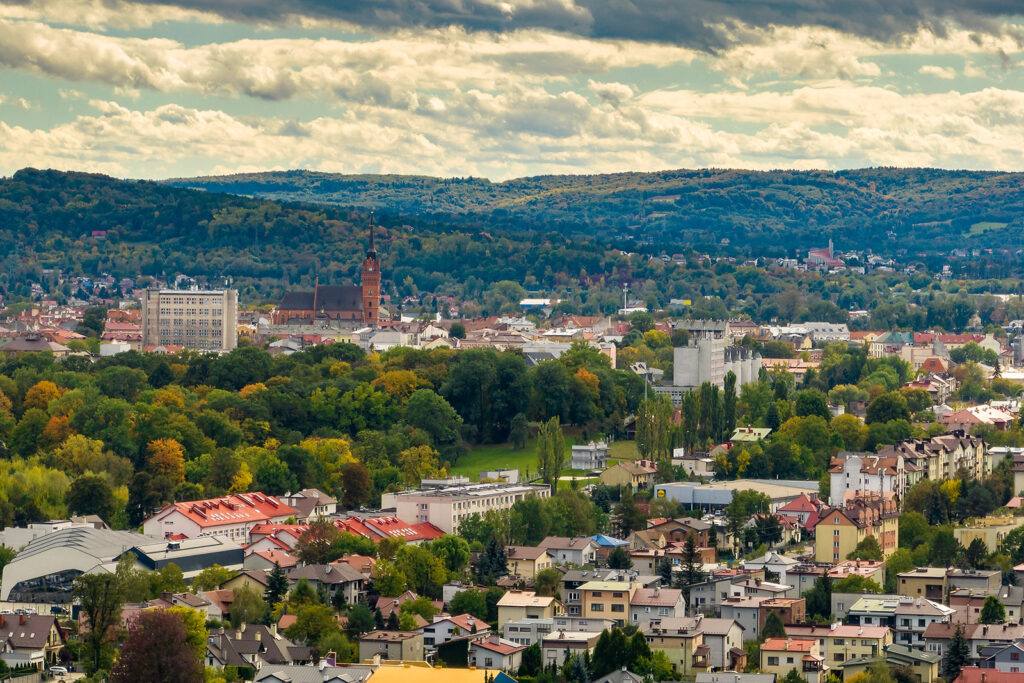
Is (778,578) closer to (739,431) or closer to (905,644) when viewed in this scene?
(905,644)

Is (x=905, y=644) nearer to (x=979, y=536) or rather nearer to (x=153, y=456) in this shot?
(x=979, y=536)

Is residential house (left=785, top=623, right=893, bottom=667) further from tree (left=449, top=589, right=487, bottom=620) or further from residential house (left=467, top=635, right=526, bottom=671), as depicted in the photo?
tree (left=449, top=589, right=487, bottom=620)

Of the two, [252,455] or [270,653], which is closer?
[270,653]

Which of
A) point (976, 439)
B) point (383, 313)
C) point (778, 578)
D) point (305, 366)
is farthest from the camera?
point (383, 313)

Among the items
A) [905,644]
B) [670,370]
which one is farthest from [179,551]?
[670,370]

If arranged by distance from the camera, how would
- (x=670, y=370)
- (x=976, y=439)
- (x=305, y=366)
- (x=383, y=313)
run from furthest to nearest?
(x=383, y=313), (x=670, y=370), (x=305, y=366), (x=976, y=439)

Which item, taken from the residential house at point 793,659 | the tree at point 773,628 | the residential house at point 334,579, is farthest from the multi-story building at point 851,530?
the residential house at point 334,579
